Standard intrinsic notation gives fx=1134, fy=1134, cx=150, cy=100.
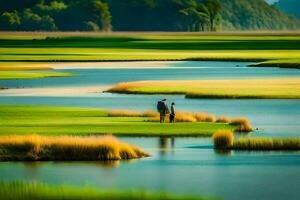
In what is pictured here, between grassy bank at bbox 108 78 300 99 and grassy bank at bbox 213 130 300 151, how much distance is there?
83.9ft

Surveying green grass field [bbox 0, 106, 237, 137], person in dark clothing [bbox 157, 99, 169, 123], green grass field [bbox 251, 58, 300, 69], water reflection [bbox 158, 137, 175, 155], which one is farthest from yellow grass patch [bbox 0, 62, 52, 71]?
water reflection [bbox 158, 137, 175, 155]

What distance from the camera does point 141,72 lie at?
98.8m

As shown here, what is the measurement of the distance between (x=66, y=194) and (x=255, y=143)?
1220 cm

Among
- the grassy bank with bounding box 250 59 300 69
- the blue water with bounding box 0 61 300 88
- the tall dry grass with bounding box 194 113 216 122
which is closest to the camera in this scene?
the tall dry grass with bounding box 194 113 216 122

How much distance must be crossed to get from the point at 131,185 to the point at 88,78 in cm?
5913

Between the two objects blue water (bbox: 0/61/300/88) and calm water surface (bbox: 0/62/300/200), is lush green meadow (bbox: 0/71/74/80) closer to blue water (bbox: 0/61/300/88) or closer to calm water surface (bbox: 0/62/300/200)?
blue water (bbox: 0/61/300/88)

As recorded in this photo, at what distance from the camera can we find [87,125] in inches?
1716

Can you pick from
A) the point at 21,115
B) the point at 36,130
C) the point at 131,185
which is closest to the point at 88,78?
the point at 21,115

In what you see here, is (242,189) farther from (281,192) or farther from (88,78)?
(88,78)

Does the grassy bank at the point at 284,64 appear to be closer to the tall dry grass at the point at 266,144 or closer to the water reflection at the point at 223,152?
the tall dry grass at the point at 266,144

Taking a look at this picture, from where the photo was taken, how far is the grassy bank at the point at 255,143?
3697 centimetres

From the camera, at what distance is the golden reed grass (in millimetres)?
34000

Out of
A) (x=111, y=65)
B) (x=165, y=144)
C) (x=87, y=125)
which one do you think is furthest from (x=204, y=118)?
(x=111, y=65)

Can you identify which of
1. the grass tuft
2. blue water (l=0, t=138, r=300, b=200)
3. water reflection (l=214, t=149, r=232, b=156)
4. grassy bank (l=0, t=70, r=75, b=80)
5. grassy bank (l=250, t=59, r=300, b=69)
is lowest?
blue water (l=0, t=138, r=300, b=200)
